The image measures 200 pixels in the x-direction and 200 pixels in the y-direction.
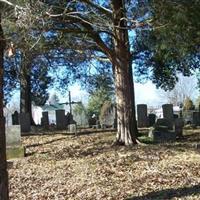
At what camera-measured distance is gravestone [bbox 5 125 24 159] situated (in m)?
15.6

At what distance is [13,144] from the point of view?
631 inches

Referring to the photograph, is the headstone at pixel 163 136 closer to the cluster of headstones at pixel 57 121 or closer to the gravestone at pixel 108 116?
the cluster of headstones at pixel 57 121

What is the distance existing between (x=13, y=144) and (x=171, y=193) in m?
7.87

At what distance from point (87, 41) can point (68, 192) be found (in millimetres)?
8982

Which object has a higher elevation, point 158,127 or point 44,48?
point 44,48

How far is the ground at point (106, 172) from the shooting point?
9719 millimetres

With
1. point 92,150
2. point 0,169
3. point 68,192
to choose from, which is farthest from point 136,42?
point 0,169

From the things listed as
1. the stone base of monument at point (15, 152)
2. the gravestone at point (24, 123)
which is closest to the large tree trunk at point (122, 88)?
the stone base of monument at point (15, 152)

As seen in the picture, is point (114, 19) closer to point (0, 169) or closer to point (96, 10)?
point (96, 10)

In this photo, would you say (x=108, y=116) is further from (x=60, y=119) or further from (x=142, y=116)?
(x=142, y=116)

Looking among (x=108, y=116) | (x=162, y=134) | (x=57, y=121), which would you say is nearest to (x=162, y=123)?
(x=162, y=134)

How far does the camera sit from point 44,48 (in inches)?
655

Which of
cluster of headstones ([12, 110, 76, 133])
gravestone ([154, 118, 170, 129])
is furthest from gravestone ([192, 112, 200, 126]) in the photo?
gravestone ([154, 118, 170, 129])

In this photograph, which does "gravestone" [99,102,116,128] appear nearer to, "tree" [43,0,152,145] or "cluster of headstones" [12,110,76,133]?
"cluster of headstones" [12,110,76,133]
